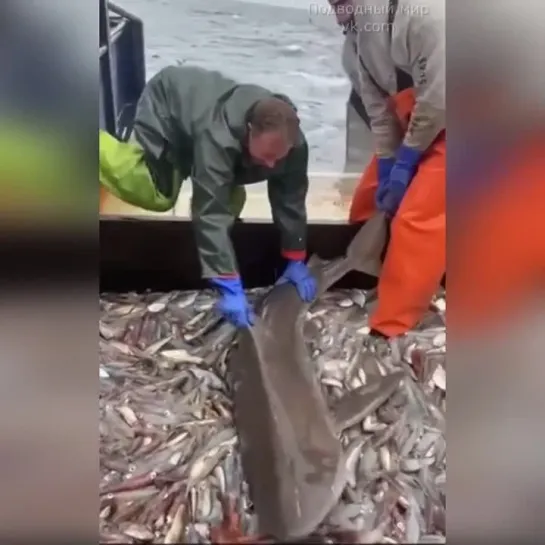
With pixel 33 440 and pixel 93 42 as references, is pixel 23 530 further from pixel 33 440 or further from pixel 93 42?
pixel 93 42

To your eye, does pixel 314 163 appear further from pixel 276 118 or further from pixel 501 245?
pixel 501 245

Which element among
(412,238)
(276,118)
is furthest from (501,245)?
(276,118)

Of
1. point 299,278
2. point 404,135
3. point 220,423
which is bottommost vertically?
point 220,423

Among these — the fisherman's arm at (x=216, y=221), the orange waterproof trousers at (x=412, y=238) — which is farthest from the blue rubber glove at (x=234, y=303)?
the orange waterproof trousers at (x=412, y=238)

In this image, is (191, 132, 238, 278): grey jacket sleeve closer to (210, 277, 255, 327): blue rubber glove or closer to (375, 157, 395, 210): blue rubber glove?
(210, 277, 255, 327): blue rubber glove

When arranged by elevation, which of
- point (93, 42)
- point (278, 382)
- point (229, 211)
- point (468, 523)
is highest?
point (93, 42)

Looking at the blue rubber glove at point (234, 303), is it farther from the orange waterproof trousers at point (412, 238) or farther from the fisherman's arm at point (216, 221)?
the orange waterproof trousers at point (412, 238)

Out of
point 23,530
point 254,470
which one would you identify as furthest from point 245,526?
point 23,530
